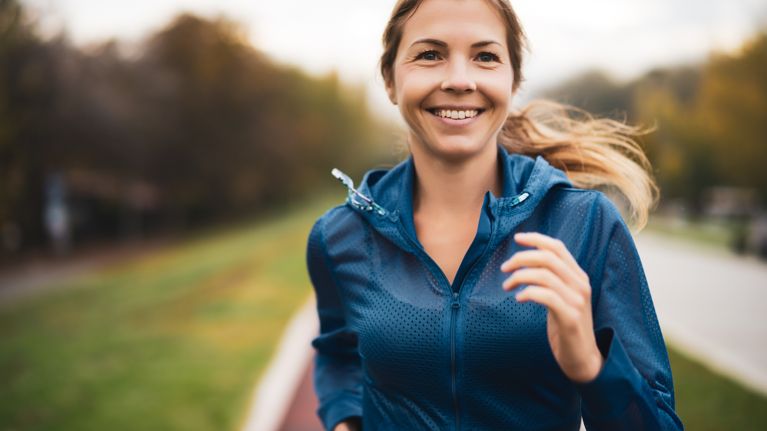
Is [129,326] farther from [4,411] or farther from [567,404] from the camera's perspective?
[567,404]

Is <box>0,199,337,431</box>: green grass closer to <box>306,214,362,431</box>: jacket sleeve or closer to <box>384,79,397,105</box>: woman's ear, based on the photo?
<box>306,214,362,431</box>: jacket sleeve

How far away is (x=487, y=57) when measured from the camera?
166 centimetres

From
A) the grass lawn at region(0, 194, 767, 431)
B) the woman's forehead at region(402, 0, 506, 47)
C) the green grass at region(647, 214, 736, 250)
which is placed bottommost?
the green grass at region(647, 214, 736, 250)

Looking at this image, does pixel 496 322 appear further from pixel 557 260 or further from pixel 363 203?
pixel 363 203

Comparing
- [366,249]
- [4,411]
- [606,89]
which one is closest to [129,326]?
[4,411]

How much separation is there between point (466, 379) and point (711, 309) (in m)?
7.78

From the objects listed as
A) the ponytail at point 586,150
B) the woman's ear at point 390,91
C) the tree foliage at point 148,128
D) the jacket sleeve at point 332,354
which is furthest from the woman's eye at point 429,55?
the tree foliage at point 148,128

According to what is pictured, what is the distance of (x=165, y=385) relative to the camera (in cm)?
570

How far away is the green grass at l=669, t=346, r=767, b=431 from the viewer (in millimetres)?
4484

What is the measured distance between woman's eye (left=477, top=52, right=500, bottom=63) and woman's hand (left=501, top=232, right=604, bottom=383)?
608mm

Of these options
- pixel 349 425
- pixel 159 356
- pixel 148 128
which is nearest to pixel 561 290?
pixel 349 425

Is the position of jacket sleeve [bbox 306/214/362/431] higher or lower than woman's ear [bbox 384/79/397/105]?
lower

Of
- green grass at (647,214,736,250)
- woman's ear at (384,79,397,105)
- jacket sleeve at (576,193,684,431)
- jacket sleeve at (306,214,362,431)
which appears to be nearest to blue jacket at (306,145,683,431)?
jacket sleeve at (576,193,684,431)

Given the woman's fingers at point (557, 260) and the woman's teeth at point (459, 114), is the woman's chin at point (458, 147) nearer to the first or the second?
the woman's teeth at point (459, 114)
